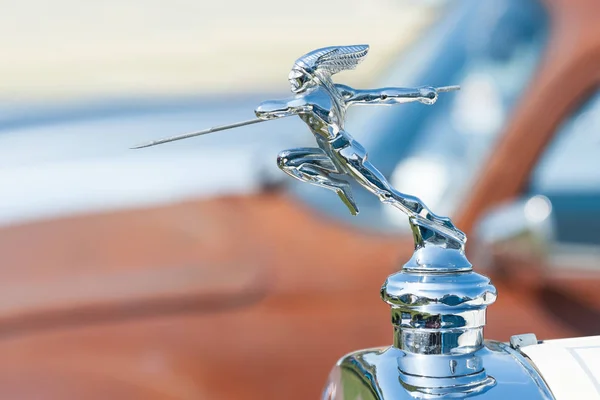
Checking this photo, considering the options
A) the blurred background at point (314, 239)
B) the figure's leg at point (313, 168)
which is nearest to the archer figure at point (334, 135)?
the figure's leg at point (313, 168)

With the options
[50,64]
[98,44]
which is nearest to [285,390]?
[50,64]

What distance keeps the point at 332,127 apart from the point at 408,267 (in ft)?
0.54

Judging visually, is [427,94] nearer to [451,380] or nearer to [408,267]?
[408,267]

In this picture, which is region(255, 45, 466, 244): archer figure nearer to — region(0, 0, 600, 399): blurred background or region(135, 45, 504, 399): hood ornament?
region(135, 45, 504, 399): hood ornament

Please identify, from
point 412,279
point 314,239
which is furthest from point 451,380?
point 314,239

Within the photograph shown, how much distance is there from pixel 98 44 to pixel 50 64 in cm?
167

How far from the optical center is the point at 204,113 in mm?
4379

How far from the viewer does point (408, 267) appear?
82 centimetres

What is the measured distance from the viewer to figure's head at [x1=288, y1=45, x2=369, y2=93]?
0.79 m

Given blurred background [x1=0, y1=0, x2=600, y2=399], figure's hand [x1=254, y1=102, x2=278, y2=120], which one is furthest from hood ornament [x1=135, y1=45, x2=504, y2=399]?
blurred background [x1=0, y1=0, x2=600, y2=399]

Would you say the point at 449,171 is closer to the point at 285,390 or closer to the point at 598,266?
the point at 598,266

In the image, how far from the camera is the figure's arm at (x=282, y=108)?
767 mm

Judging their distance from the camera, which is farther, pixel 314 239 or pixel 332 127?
pixel 314 239

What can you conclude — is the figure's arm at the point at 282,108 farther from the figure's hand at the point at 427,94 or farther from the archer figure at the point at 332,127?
the figure's hand at the point at 427,94
